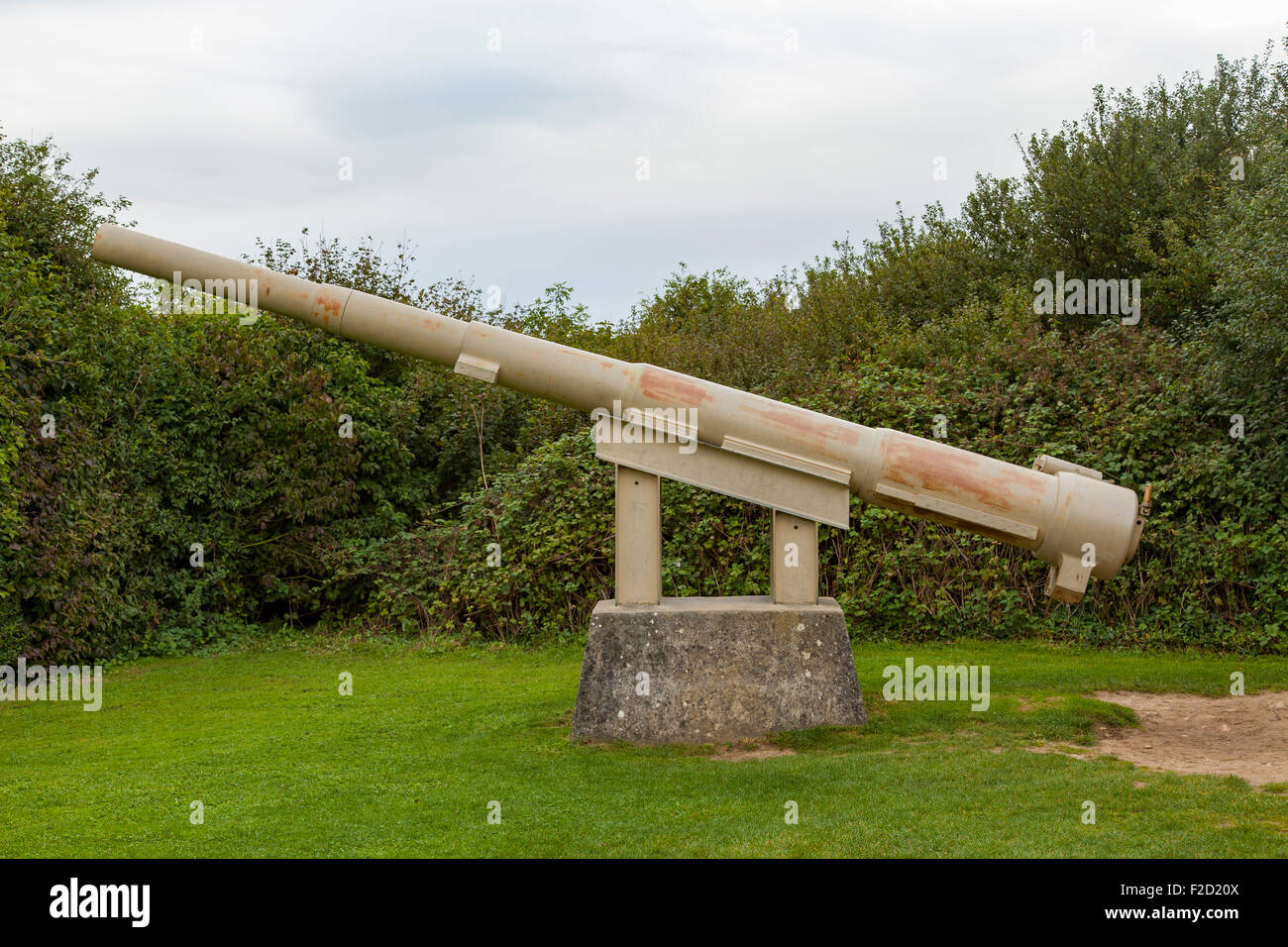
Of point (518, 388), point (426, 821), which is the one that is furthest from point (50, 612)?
point (426, 821)

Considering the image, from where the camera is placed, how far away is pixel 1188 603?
44.5 feet

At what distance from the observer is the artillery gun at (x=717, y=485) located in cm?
883

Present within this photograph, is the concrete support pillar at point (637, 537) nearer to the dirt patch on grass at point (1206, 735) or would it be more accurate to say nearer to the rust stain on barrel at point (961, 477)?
the rust stain on barrel at point (961, 477)

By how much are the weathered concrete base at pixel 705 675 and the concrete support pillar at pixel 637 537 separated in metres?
0.18

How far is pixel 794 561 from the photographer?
922 centimetres

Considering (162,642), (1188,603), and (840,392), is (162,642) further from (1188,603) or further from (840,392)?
(1188,603)

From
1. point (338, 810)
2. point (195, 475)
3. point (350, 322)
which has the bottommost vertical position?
point (338, 810)

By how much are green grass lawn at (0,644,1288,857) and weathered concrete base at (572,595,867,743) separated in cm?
22

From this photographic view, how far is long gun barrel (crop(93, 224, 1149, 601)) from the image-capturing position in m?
8.78

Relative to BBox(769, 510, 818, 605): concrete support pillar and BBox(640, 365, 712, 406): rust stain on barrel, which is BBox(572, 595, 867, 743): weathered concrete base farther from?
BBox(640, 365, 712, 406): rust stain on barrel

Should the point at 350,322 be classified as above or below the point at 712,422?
above

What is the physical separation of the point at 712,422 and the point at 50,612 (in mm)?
8057

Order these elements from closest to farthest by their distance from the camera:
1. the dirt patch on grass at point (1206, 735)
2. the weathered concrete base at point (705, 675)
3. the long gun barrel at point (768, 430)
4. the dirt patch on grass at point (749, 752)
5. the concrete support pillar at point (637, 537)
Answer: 1. the dirt patch on grass at point (1206, 735)
2. the dirt patch on grass at point (749, 752)
3. the long gun barrel at point (768, 430)
4. the weathered concrete base at point (705, 675)
5. the concrete support pillar at point (637, 537)

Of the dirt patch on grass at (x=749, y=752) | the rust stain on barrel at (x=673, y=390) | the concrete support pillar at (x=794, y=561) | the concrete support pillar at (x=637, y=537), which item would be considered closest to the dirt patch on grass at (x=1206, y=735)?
the dirt patch on grass at (x=749, y=752)
